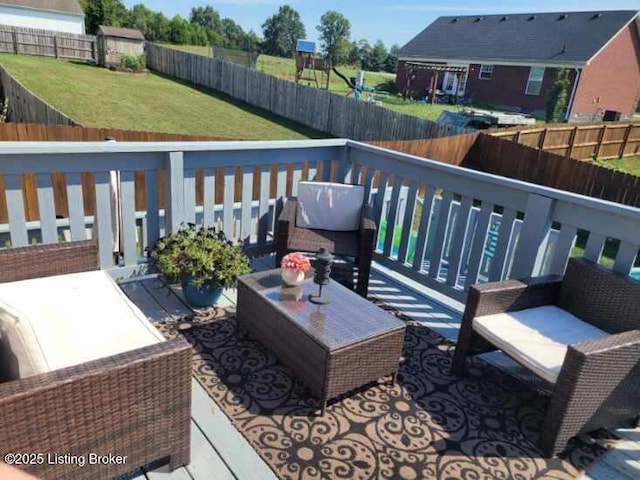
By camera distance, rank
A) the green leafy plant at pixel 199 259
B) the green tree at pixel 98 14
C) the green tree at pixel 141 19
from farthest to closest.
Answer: the green tree at pixel 141 19 → the green tree at pixel 98 14 → the green leafy plant at pixel 199 259

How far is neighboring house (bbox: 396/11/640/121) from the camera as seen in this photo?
75.0ft

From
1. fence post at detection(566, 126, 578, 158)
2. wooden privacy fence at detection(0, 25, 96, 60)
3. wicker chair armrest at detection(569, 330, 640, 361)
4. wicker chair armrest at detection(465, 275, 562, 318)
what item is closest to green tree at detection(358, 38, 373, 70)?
wooden privacy fence at detection(0, 25, 96, 60)

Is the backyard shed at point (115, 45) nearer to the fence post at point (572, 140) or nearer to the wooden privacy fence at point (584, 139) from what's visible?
the wooden privacy fence at point (584, 139)

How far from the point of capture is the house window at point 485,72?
26141mm

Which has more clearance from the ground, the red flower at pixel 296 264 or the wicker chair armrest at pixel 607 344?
the wicker chair armrest at pixel 607 344

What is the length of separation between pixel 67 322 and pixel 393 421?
1.58 m

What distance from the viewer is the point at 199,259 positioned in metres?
2.98

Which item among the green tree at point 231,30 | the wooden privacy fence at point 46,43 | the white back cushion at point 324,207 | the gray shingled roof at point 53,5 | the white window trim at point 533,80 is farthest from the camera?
the green tree at point 231,30

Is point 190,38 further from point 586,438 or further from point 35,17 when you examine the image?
point 586,438

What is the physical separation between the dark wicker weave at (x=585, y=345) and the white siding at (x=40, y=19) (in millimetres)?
36810

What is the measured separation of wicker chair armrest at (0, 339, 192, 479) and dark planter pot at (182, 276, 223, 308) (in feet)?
4.53

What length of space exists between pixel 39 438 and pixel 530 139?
37.9 feet

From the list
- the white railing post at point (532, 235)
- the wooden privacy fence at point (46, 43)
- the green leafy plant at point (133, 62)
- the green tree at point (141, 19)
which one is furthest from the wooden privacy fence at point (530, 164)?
the green tree at point (141, 19)

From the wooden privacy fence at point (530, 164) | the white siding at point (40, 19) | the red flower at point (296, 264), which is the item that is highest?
the white siding at point (40, 19)
